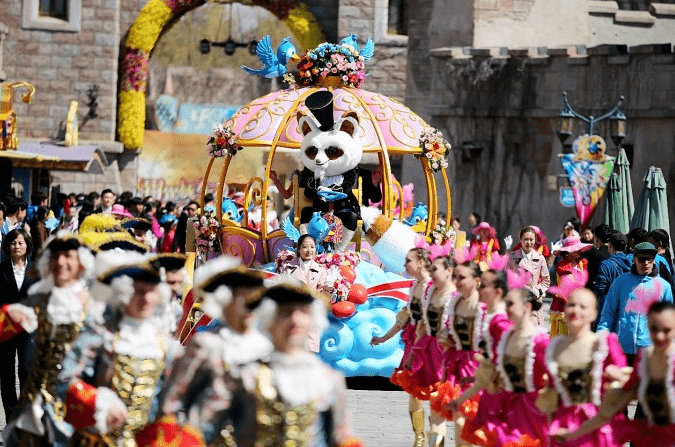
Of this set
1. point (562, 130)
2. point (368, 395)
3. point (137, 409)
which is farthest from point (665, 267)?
point (562, 130)

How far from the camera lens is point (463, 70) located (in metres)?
29.0

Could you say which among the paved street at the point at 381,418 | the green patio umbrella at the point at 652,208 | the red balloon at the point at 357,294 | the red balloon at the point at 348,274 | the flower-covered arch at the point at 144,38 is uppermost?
the flower-covered arch at the point at 144,38

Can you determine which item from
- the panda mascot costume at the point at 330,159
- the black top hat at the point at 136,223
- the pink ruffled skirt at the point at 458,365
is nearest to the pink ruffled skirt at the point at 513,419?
the pink ruffled skirt at the point at 458,365

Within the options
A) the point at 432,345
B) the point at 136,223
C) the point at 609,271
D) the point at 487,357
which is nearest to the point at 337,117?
the point at 609,271

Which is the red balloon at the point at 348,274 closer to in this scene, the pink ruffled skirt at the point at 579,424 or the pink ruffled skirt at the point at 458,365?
the pink ruffled skirt at the point at 458,365

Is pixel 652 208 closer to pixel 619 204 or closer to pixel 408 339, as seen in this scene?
pixel 619 204

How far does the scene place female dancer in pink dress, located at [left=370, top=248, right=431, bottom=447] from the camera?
33.7 ft

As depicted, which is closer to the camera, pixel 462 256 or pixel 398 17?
pixel 462 256

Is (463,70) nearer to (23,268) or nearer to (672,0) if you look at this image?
(672,0)

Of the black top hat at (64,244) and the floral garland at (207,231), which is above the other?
the black top hat at (64,244)

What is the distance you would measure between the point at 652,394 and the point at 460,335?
2523mm

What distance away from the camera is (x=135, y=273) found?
704 centimetres

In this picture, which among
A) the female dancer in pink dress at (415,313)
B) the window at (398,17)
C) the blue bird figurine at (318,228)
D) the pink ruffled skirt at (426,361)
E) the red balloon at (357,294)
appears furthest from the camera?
the window at (398,17)

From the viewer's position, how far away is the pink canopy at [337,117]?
1489 centimetres
